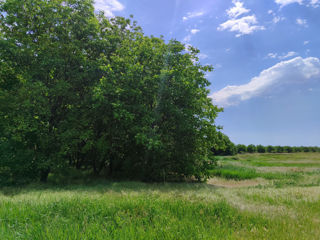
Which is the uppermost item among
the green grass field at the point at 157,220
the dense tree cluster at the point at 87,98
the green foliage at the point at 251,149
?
the dense tree cluster at the point at 87,98

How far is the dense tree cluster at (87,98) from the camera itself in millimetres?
12469

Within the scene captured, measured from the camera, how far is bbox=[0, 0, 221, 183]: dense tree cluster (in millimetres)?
12469

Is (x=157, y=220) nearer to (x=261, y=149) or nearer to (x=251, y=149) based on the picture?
(x=251, y=149)

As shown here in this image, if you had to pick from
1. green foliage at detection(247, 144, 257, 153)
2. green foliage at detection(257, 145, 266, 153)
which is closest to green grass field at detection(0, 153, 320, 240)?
green foliage at detection(247, 144, 257, 153)

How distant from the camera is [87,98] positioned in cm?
1423

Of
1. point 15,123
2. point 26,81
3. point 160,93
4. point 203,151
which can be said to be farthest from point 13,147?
point 203,151

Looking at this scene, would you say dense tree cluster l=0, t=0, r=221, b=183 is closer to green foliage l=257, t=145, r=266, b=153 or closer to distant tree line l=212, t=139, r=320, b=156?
distant tree line l=212, t=139, r=320, b=156

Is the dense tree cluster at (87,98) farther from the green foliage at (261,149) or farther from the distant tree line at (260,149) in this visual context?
the green foliage at (261,149)

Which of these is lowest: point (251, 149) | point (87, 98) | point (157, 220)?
point (251, 149)

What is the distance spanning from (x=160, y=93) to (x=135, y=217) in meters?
9.60

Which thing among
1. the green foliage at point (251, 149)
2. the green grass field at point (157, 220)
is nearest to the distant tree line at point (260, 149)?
the green foliage at point (251, 149)

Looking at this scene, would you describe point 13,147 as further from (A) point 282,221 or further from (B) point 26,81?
(A) point 282,221

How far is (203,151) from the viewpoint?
14.8m

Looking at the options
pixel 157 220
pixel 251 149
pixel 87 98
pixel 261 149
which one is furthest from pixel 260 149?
pixel 157 220
